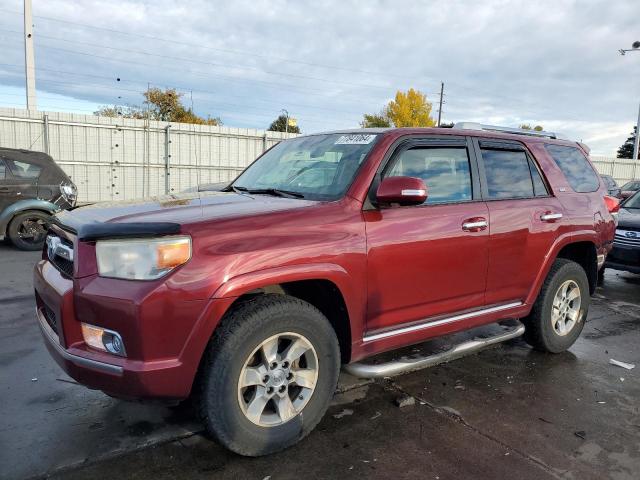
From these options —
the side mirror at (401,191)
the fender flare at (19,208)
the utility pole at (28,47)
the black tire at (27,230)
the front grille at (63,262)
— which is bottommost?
the black tire at (27,230)

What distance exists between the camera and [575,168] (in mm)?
4785

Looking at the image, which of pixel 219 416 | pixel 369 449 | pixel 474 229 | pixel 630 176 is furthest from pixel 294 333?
pixel 630 176

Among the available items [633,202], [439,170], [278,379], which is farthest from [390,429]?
[633,202]

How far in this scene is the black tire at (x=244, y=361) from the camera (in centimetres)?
261

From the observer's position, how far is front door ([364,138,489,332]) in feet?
10.4

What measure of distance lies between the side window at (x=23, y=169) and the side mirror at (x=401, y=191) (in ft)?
27.9

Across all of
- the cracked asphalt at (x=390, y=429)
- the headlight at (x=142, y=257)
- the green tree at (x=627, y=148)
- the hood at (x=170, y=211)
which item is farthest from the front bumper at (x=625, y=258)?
the green tree at (x=627, y=148)

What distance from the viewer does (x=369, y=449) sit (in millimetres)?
2988

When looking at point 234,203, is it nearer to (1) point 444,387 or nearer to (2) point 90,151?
(1) point 444,387

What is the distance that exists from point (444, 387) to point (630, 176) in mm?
30834

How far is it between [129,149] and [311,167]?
47.0ft

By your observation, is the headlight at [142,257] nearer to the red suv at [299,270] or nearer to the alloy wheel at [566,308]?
the red suv at [299,270]

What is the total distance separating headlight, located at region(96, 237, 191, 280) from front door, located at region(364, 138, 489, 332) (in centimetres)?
114

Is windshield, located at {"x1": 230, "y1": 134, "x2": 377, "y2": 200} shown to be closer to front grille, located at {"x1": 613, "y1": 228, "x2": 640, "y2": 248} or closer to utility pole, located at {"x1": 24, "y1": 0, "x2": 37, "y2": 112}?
front grille, located at {"x1": 613, "y1": 228, "x2": 640, "y2": 248}
